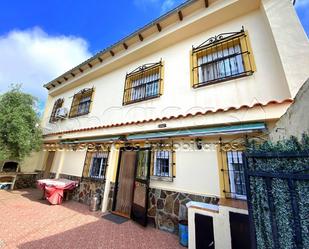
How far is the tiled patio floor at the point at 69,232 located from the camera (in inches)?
163

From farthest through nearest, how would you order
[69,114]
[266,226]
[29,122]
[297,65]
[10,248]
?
[69,114] → [29,122] → [297,65] → [10,248] → [266,226]

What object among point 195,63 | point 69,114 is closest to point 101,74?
point 69,114

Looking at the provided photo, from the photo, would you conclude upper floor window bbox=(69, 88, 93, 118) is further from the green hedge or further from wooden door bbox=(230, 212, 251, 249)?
the green hedge

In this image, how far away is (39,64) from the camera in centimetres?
1397

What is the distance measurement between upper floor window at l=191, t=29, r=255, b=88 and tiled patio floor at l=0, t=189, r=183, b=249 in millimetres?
5502

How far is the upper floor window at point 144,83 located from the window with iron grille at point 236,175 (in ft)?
12.9

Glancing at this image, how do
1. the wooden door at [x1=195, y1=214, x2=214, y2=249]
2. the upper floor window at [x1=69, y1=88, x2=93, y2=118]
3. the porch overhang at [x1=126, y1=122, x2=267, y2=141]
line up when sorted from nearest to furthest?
1. the wooden door at [x1=195, y1=214, x2=214, y2=249]
2. the porch overhang at [x1=126, y1=122, x2=267, y2=141]
3. the upper floor window at [x1=69, y1=88, x2=93, y2=118]

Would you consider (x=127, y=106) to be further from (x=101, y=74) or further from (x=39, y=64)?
(x=39, y=64)

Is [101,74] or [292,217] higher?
[101,74]

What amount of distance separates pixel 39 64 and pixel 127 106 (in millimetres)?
11729

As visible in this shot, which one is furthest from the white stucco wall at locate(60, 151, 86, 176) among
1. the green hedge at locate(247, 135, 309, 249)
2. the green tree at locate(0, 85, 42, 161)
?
the green hedge at locate(247, 135, 309, 249)

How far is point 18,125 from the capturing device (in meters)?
9.11

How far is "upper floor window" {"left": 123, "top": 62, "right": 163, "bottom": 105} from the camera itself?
742 centimetres

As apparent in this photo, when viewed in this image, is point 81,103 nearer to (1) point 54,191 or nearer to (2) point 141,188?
(1) point 54,191
